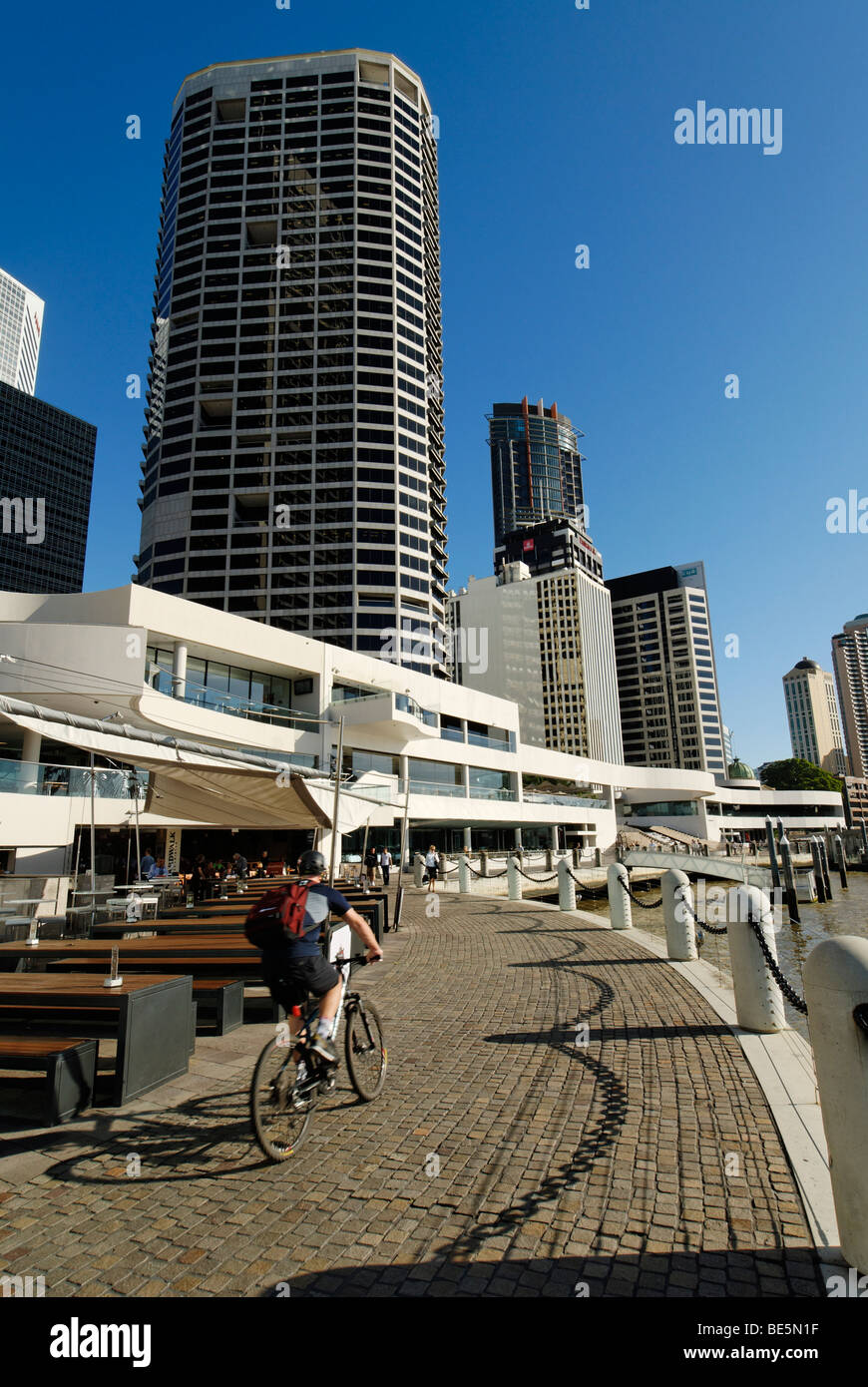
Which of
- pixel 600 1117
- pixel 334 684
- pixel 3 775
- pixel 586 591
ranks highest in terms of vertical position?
pixel 586 591

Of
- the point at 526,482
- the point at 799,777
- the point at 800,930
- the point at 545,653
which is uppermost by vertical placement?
the point at 526,482

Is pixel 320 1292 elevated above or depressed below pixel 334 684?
below

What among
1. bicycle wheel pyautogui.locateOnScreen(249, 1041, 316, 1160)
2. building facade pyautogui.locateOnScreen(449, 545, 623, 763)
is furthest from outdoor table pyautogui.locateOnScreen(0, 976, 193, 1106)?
building facade pyautogui.locateOnScreen(449, 545, 623, 763)

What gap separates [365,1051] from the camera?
4.85 metres

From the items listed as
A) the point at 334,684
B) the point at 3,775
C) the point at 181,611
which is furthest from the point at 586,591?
the point at 3,775

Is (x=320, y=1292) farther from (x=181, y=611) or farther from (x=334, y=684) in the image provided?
(x=334, y=684)

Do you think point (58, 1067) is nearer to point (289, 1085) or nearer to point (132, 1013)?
point (132, 1013)

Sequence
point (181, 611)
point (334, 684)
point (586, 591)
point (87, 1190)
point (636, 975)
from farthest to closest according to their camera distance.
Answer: point (586, 591) → point (334, 684) → point (181, 611) → point (636, 975) → point (87, 1190)

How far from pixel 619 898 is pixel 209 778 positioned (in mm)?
8069

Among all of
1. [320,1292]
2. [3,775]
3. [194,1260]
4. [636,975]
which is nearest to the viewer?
[320,1292]

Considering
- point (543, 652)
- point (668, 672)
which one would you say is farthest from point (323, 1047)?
point (668, 672)
